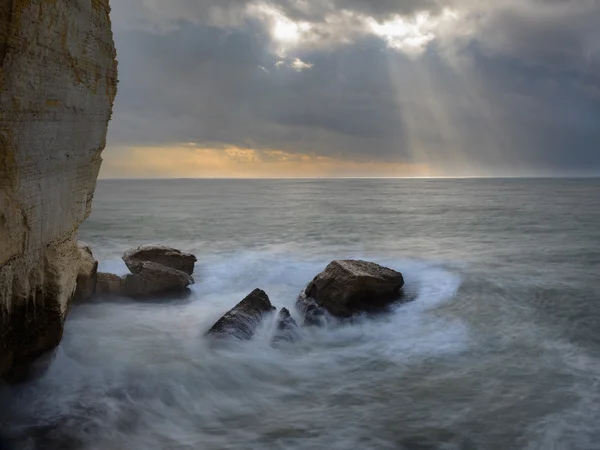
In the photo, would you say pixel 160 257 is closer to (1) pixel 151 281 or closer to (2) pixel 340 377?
(1) pixel 151 281

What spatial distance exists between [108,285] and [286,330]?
187 inches

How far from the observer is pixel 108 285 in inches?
386

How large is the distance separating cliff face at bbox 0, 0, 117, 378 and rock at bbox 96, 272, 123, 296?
3572mm

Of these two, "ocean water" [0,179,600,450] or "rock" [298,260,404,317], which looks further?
"rock" [298,260,404,317]

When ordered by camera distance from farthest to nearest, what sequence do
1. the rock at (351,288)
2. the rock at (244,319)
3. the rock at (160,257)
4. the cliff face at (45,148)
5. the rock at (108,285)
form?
the rock at (160,257), the rock at (108,285), the rock at (351,288), the rock at (244,319), the cliff face at (45,148)

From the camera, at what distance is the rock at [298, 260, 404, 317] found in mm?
8641

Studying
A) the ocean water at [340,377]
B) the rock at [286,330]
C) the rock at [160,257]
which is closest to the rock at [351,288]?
the ocean water at [340,377]

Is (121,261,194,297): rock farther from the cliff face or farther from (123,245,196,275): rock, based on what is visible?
the cliff face

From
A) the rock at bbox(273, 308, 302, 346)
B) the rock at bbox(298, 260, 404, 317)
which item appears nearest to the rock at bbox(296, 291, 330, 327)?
the rock at bbox(298, 260, 404, 317)

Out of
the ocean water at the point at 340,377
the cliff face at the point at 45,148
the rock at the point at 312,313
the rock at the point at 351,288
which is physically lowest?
the ocean water at the point at 340,377

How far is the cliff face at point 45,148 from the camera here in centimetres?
426

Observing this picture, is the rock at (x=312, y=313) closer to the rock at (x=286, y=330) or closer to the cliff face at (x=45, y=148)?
the rock at (x=286, y=330)

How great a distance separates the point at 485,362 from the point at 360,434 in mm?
2963

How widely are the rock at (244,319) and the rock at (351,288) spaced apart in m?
1.09
